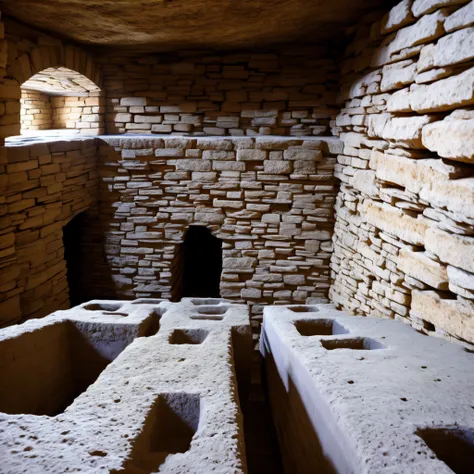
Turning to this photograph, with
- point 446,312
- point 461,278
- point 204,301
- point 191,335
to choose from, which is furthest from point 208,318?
point 461,278

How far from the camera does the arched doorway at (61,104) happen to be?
5953 millimetres

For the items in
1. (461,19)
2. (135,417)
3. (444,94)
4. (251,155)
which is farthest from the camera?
(251,155)

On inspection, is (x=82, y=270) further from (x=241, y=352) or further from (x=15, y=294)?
(x=241, y=352)

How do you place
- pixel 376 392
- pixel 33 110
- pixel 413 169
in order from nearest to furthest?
pixel 376 392
pixel 413 169
pixel 33 110

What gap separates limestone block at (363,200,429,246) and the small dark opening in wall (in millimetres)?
4061

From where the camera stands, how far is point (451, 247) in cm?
301

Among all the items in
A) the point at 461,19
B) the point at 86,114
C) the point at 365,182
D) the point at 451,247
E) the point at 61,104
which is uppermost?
the point at 461,19

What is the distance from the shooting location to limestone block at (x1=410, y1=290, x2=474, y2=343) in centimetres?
286

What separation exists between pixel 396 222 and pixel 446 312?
41.8 inches

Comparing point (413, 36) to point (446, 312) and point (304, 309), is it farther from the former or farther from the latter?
point (304, 309)

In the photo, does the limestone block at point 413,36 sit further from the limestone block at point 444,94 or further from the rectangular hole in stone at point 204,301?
the rectangular hole in stone at point 204,301

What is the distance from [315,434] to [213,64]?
540cm

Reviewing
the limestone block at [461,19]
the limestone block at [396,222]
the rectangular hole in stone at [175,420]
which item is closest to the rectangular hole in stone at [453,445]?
the rectangular hole in stone at [175,420]

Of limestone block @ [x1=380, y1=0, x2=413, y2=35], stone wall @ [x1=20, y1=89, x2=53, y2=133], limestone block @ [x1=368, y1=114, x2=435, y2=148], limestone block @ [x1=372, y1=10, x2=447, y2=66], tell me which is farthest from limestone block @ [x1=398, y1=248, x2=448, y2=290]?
stone wall @ [x1=20, y1=89, x2=53, y2=133]
